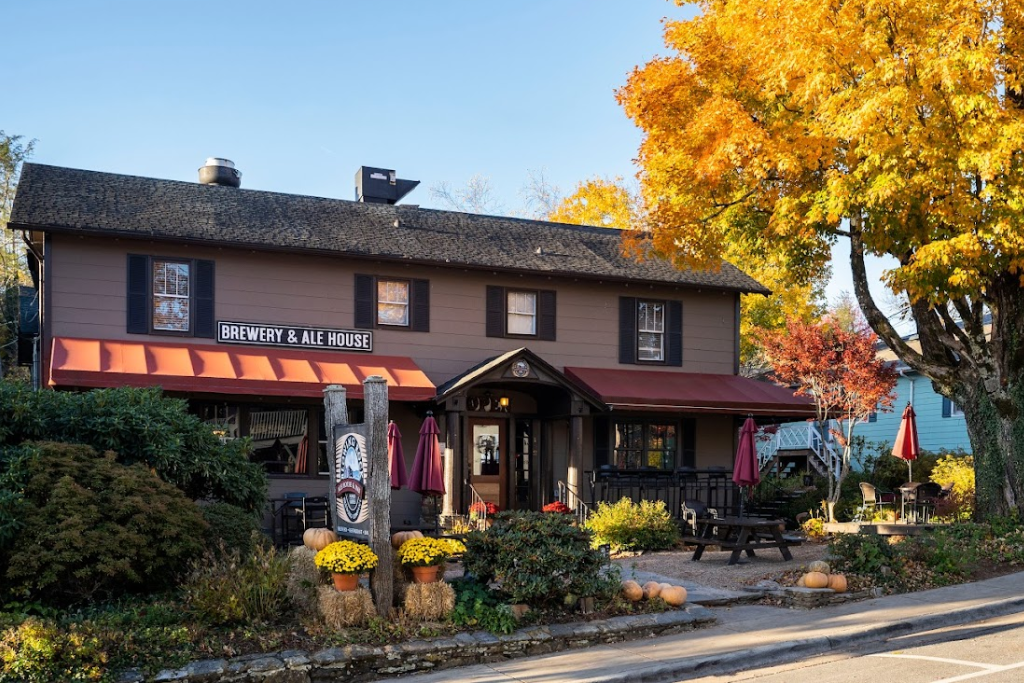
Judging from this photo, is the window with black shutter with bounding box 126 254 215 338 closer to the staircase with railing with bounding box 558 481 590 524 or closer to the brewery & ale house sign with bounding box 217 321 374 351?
the brewery & ale house sign with bounding box 217 321 374 351

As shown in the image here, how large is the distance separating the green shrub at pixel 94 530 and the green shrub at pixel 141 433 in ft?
2.36

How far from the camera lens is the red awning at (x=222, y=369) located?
56.5 feet

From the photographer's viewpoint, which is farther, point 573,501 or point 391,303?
point 391,303

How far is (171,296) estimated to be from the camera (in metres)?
19.3

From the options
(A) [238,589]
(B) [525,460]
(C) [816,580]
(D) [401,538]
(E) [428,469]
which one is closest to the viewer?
(A) [238,589]

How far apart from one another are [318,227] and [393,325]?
2.58 meters

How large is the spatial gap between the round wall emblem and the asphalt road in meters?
10.5

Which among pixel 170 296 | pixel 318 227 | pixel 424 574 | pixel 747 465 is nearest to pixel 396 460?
pixel 424 574

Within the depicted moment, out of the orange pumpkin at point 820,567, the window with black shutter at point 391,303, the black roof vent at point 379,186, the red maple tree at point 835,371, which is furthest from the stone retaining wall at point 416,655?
the black roof vent at point 379,186

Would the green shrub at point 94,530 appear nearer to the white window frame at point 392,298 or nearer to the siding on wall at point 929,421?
the white window frame at point 392,298

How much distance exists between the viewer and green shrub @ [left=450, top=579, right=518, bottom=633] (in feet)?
34.5

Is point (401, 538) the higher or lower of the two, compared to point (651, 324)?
lower

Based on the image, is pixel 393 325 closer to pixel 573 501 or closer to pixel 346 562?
pixel 573 501

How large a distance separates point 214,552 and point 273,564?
1.11m
